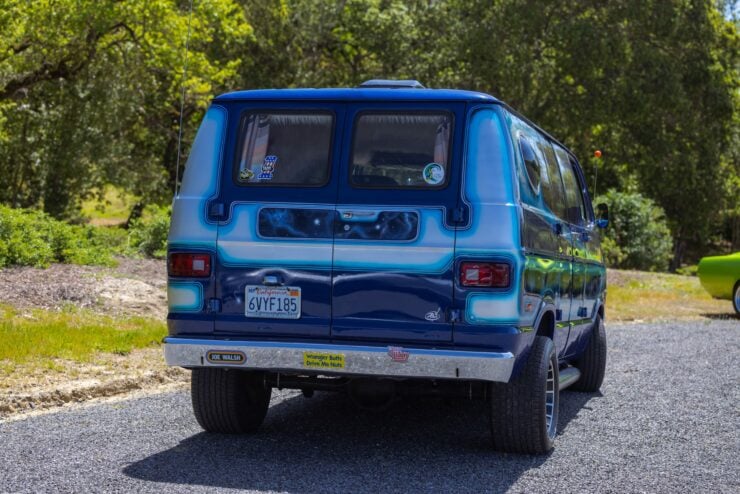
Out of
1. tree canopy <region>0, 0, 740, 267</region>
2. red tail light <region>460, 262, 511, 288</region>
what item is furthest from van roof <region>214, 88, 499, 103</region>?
tree canopy <region>0, 0, 740, 267</region>

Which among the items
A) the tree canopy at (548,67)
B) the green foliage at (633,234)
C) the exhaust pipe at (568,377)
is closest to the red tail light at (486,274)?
the exhaust pipe at (568,377)

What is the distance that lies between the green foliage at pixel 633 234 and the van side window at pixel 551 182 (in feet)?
66.1

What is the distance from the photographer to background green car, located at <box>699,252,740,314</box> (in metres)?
18.6

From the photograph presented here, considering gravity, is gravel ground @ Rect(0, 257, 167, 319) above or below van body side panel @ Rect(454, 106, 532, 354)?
below

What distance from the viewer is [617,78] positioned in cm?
3161

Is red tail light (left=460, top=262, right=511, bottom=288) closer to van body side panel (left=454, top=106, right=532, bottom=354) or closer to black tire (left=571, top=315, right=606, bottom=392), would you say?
van body side panel (left=454, top=106, right=532, bottom=354)

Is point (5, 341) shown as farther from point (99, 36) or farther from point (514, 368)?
point (99, 36)

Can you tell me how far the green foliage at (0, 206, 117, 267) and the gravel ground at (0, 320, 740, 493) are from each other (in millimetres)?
6001

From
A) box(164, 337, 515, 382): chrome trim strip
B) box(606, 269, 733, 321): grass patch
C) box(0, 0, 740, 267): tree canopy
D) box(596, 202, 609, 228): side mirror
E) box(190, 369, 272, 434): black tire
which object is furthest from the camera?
box(0, 0, 740, 267): tree canopy

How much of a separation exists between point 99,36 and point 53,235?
698 cm

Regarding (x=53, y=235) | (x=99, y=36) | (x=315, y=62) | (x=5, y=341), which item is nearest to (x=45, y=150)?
(x=99, y=36)

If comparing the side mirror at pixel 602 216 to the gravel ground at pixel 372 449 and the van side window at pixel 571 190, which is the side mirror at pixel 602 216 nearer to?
the van side window at pixel 571 190

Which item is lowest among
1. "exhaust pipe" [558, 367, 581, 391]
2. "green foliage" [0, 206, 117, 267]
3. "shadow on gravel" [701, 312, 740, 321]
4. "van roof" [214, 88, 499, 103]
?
"shadow on gravel" [701, 312, 740, 321]

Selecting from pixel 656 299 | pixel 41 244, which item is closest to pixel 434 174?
pixel 41 244
